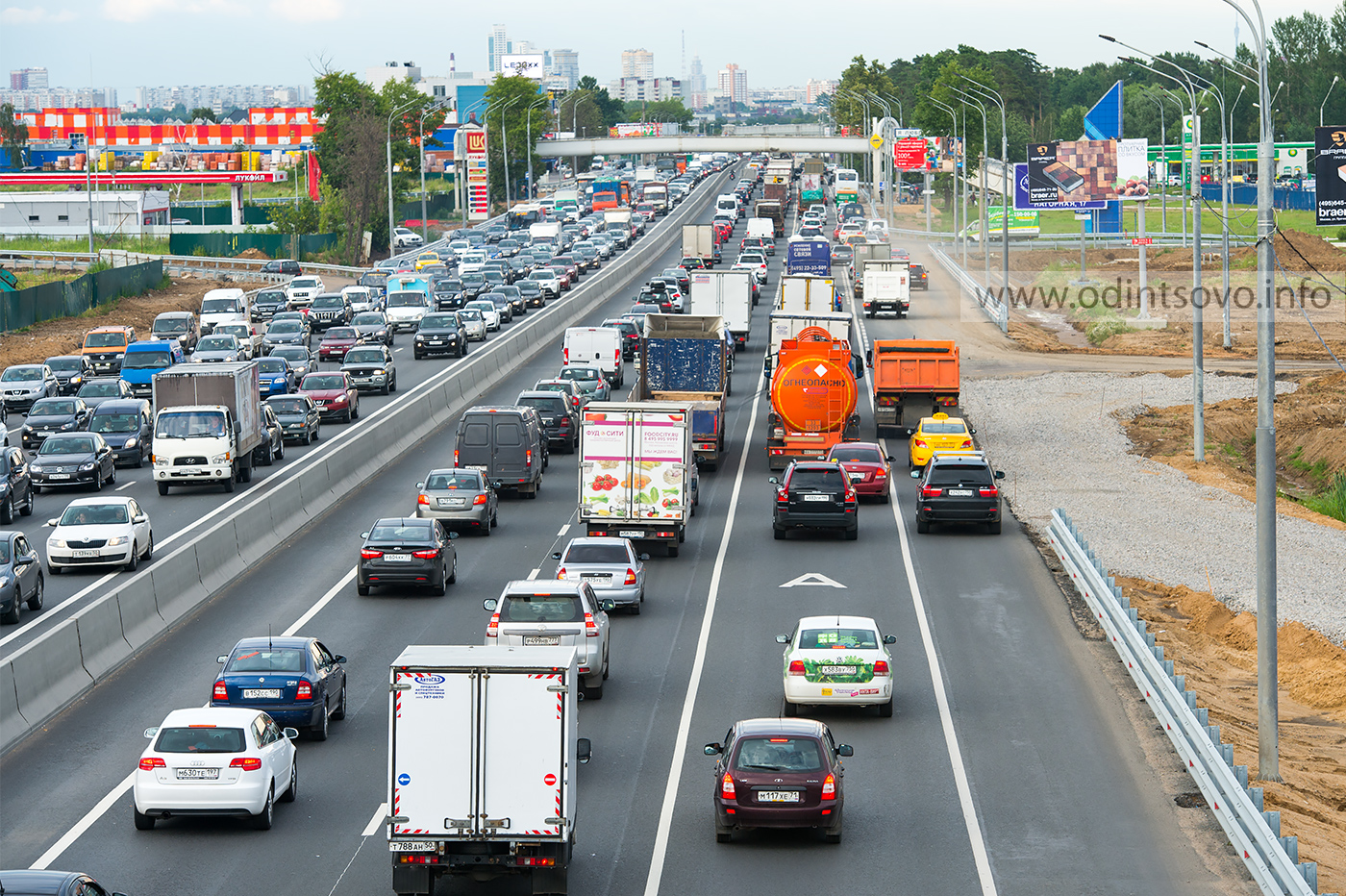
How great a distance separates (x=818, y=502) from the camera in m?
36.8

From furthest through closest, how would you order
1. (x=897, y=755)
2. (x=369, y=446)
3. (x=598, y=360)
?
1. (x=598, y=360)
2. (x=369, y=446)
3. (x=897, y=755)

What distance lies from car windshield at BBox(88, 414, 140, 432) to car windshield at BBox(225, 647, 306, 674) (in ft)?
81.5

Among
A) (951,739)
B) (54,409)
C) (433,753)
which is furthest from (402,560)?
(54,409)

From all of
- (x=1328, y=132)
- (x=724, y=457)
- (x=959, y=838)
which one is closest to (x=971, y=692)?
(x=959, y=838)

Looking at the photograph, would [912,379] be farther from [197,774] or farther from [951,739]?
[197,774]

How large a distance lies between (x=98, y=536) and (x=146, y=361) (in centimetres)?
2576

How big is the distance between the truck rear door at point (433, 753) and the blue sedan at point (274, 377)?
39.6 m

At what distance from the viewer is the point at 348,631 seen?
2941 cm

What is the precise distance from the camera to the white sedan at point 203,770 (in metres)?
18.7

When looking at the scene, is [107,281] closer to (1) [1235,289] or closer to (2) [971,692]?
(1) [1235,289]

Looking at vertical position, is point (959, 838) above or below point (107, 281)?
below

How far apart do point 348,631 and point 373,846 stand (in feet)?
35.9

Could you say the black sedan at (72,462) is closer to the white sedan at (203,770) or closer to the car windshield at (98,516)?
the car windshield at (98,516)

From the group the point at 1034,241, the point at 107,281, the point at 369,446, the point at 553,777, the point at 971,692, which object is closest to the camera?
the point at 553,777
